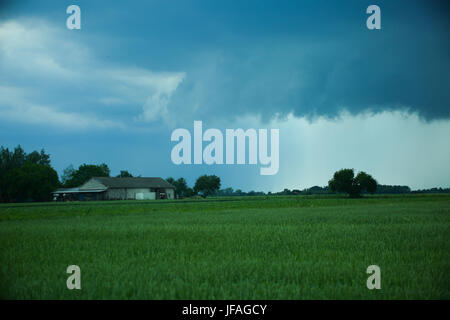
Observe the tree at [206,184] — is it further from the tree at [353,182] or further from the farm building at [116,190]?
the tree at [353,182]

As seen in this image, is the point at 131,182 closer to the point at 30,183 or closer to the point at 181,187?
the point at 30,183

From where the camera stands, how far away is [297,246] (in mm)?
10422

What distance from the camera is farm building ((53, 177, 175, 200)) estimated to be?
7569 cm

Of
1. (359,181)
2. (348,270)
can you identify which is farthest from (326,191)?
(348,270)

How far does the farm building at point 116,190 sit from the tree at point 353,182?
127 ft

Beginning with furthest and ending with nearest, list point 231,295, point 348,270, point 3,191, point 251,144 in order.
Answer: point 3,191, point 251,144, point 348,270, point 231,295

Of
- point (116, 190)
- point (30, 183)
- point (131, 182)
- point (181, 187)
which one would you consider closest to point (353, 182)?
point (131, 182)

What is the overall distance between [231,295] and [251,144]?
7.60 meters

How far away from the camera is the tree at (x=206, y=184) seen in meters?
110

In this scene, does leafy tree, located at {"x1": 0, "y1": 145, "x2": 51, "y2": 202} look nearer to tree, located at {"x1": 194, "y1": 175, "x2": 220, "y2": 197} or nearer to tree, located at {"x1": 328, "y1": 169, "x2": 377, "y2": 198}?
tree, located at {"x1": 194, "y1": 175, "x2": 220, "y2": 197}
